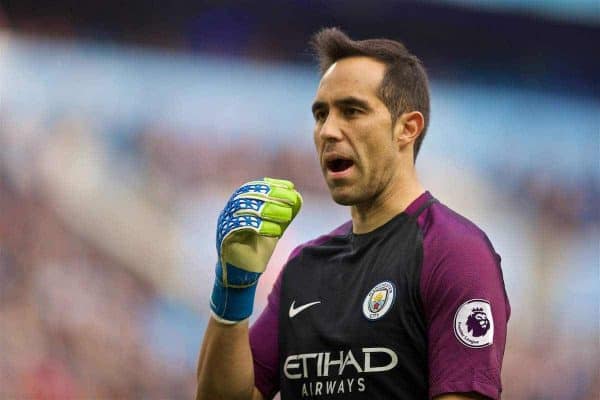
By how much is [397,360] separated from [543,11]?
3.56 meters

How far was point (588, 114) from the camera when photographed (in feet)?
17.9

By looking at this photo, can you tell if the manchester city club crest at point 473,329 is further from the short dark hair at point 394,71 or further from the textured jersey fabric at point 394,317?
the short dark hair at point 394,71

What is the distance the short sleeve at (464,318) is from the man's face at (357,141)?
1.09 feet

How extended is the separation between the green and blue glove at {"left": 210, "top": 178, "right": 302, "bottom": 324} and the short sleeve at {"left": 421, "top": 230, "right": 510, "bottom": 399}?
36cm

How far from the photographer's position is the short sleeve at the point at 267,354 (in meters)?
2.45

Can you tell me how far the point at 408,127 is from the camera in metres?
2.44

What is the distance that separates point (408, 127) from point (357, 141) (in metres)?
0.16

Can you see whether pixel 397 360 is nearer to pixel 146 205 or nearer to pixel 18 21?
pixel 146 205

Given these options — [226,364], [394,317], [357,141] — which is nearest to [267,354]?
[226,364]

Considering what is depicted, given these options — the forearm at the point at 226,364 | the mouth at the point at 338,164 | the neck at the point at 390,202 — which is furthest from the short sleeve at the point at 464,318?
the forearm at the point at 226,364

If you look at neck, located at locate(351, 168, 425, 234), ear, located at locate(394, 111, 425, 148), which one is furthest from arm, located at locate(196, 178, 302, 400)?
ear, located at locate(394, 111, 425, 148)

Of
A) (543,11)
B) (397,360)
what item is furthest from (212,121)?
(397,360)

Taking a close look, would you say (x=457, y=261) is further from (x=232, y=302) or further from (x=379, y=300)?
(x=232, y=302)

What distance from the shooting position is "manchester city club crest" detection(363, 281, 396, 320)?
2146 mm
